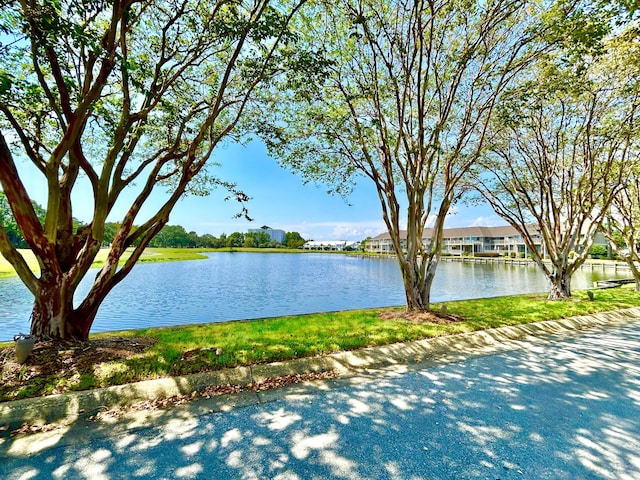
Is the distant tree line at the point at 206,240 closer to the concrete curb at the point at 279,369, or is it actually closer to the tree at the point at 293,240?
the tree at the point at 293,240

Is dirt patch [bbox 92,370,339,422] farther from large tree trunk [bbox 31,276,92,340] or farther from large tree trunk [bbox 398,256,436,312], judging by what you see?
large tree trunk [bbox 398,256,436,312]

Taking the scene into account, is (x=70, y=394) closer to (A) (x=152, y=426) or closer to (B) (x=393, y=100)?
(A) (x=152, y=426)

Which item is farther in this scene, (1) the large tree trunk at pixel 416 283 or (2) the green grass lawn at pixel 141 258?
(2) the green grass lawn at pixel 141 258

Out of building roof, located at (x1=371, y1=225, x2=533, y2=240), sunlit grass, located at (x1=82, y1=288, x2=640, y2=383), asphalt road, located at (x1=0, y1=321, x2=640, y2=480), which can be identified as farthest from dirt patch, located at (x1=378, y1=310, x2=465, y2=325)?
building roof, located at (x1=371, y1=225, x2=533, y2=240)

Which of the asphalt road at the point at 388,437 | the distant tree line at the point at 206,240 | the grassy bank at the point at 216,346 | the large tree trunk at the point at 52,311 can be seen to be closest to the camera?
the asphalt road at the point at 388,437

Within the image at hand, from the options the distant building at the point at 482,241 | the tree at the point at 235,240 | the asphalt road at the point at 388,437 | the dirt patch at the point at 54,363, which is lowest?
the asphalt road at the point at 388,437

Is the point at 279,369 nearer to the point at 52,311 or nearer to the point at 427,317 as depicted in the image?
the point at 52,311

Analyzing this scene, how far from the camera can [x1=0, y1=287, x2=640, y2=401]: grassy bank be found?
3004mm

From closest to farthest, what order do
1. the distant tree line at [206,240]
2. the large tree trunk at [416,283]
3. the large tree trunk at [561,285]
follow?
the large tree trunk at [416,283], the large tree trunk at [561,285], the distant tree line at [206,240]

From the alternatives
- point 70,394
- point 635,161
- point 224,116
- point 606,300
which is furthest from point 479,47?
point 70,394

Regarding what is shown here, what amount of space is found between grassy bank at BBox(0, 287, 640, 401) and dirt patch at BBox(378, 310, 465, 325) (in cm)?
7

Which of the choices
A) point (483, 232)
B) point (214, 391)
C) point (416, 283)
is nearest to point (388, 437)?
point (214, 391)

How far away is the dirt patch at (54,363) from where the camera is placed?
2.82 m

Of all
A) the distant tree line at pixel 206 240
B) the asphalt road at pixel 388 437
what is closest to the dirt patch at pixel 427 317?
the asphalt road at pixel 388 437
